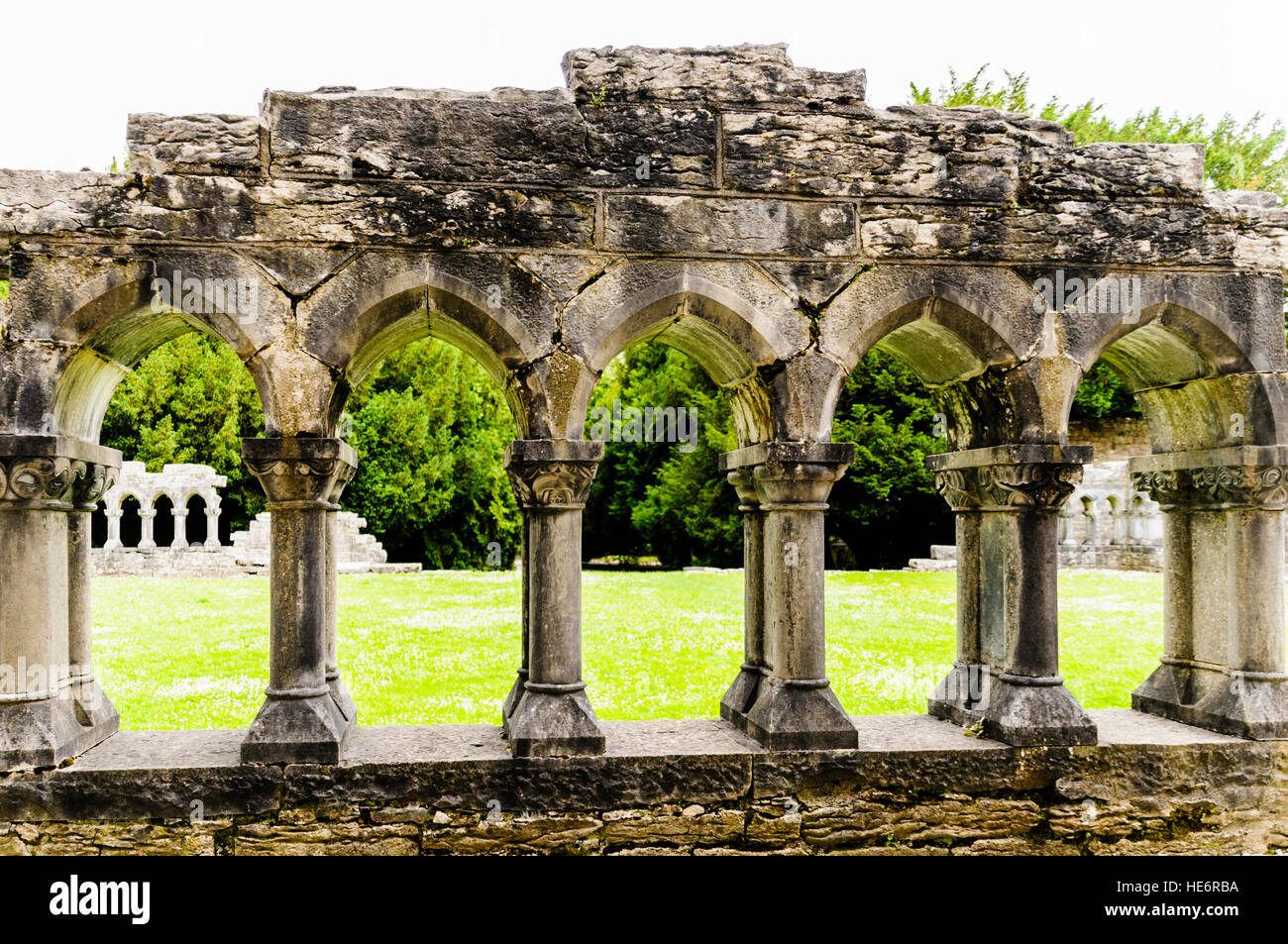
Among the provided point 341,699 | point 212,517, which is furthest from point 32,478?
point 212,517

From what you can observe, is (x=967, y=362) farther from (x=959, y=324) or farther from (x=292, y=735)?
(x=292, y=735)

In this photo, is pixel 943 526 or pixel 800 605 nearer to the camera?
pixel 800 605

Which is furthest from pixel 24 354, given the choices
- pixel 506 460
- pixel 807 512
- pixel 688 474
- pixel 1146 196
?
pixel 688 474

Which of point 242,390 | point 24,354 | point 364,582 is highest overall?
point 242,390

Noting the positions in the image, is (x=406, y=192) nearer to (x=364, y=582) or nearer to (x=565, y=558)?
(x=565, y=558)

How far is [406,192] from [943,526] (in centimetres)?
2195

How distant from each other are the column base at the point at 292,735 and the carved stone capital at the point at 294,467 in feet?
3.12

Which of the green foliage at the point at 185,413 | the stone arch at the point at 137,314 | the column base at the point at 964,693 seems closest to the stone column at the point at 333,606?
the stone arch at the point at 137,314

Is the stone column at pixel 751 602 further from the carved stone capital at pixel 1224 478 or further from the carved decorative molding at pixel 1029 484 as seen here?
the carved stone capital at pixel 1224 478

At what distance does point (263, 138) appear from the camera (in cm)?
435

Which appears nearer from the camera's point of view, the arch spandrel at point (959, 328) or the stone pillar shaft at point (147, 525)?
the arch spandrel at point (959, 328)

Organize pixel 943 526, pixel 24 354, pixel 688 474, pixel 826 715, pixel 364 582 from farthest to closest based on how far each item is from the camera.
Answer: pixel 688 474, pixel 943 526, pixel 364 582, pixel 826 715, pixel 24 354

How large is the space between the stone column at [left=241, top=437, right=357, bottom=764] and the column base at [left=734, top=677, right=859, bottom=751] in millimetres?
2069

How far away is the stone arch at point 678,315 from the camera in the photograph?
450 cm
